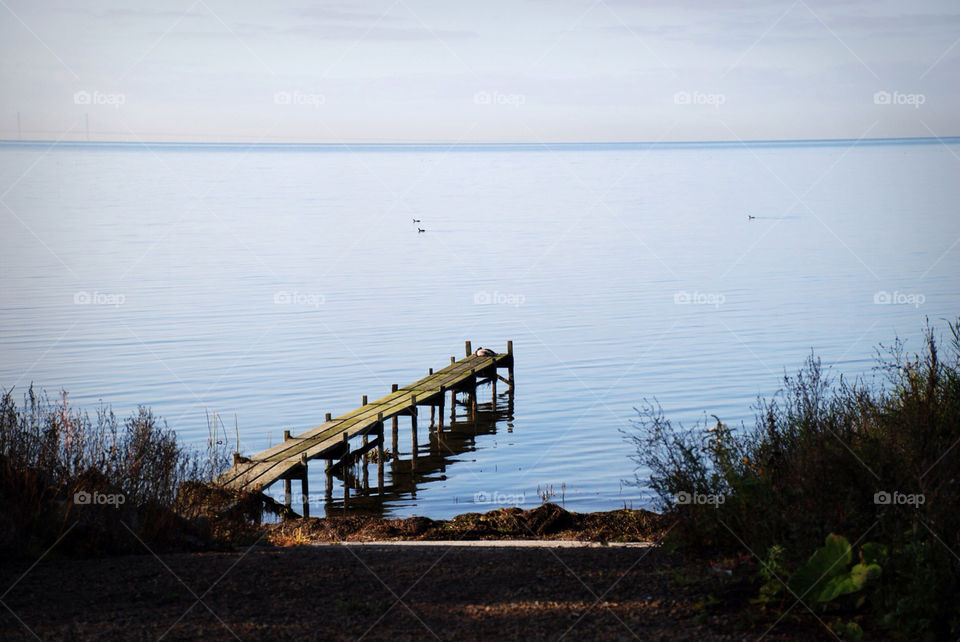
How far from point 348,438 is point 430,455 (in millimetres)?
5117

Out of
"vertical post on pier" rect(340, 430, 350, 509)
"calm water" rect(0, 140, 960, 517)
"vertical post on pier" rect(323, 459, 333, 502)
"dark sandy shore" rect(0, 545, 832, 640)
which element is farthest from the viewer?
"calm water" rect(0, 140, 960, 517)

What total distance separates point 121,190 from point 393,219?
45.9 metres

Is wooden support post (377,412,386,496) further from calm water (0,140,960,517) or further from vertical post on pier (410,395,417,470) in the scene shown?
vertical post on pier (410,395,417,470)

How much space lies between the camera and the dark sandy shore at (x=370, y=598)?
734cm

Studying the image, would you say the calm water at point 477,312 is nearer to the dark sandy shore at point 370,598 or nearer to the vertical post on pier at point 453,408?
the vertical post on pier at point 453,408

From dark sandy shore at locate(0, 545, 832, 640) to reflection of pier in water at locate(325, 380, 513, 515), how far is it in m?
11.7

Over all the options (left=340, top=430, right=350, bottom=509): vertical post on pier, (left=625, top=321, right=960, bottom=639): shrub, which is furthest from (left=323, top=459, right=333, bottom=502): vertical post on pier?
(left=625, top=321, right=960, bottom=639): shrub

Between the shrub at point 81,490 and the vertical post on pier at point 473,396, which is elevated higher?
the vertical post on pier at point 473,396

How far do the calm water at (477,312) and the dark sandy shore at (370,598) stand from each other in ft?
35.8

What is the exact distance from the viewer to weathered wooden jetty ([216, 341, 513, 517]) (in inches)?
728

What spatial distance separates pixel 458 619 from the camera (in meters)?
7.62

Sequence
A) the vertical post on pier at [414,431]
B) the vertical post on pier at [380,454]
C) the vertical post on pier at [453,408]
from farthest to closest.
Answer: the vertical post on pier at [453,408] → the vertical post on pier at [414,431] → the vertical post on pier at [380,454]

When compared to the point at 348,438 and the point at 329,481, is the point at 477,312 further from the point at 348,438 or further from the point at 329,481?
the point at 348,438

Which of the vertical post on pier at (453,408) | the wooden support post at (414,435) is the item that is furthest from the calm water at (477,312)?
the vertical post on pier at (453,408)
